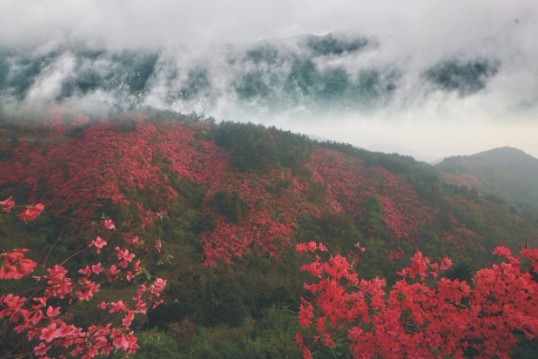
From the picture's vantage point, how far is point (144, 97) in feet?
129

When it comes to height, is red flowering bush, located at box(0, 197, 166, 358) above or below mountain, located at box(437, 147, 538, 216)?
below

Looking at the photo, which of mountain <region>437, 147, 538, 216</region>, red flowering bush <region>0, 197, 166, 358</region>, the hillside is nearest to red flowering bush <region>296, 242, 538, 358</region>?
the hillside

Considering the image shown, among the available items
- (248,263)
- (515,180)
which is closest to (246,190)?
(248,263)

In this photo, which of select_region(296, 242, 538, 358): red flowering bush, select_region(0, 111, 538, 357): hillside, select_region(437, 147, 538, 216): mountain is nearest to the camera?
select_region(296, 242, 538, 358): red flowering bush

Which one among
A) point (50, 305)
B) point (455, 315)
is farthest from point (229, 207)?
point (50, 305)

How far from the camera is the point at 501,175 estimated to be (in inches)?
2584

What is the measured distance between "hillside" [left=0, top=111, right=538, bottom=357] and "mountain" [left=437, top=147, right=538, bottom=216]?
61.2ft

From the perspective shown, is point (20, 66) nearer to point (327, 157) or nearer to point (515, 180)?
point (327, 157)

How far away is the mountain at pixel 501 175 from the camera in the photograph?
5156 cm

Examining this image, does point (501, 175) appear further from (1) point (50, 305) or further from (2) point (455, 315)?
(1) point (50, 305)

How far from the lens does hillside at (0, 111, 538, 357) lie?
11898 mm

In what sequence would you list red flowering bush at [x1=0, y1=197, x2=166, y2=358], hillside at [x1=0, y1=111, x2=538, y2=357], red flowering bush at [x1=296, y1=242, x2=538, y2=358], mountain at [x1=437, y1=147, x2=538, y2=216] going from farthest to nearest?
mountain at [x1=437, y1=147, x2=538, y2=216] → hillside at [x1=0, y1=111, x2=538, y2=357] → red flowering bush at [x1=296, y1=242, x2=538, y2=358] → red flowering bush at [x1=0, y1=197, x2=166, y2=358]

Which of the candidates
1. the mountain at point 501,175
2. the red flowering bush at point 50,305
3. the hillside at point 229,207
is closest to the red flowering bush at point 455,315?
the hillside at point 229,207

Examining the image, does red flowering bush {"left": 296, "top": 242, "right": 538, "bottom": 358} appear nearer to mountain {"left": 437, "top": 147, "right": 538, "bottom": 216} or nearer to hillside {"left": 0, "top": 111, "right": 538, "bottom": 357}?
hillside {"left": 0, "top": 111, "right": 538, "bottom": 357}
